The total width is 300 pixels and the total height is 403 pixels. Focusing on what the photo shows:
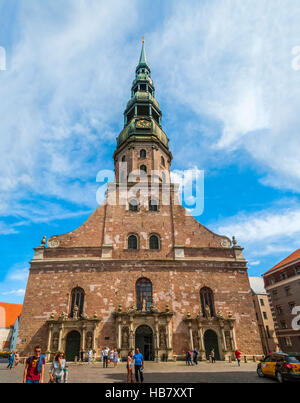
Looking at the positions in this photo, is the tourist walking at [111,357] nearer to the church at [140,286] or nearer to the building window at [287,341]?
the church at [140,286]

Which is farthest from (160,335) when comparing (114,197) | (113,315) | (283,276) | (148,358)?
(283,276)

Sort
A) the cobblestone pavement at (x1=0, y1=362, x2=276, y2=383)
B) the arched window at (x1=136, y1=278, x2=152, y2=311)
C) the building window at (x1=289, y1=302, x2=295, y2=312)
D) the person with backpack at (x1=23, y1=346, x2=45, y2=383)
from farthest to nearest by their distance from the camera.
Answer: the building window at (x1=289, y1=302, x2=295, y2=312) < the arched window at (x1=136, y1=278, x2=152, y2=311) < the cobblestone pavement at (x1=0, y1=362, x2=276, y2=383) < the person with backpack at (x1=23, y1=346, x2=45, y2=383)

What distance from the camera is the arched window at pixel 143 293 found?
21203mm

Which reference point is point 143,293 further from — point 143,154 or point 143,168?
point 143,154

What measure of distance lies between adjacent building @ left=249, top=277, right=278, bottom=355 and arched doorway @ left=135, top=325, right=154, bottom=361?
25629 mm

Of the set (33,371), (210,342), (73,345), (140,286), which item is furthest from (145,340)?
(33,371)

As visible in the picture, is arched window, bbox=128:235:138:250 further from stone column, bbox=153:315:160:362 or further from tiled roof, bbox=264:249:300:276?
tiled roof, bbox=264:249:300:276

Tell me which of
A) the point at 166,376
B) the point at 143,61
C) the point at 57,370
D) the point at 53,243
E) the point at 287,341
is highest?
the point at 143,61

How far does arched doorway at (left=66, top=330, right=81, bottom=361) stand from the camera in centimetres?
1940

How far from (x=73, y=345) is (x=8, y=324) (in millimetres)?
46904

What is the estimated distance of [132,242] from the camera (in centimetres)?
2405

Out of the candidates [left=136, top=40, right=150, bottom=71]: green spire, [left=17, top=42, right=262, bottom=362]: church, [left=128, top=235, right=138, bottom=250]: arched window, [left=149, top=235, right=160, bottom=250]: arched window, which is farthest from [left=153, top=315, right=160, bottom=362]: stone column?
[left=136, top=40, right=150, bottom=71]: green spire

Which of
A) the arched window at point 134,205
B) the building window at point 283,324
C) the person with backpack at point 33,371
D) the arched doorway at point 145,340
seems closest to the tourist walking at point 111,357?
the arched doorway at point 145,340

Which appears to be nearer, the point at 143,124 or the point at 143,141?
the point at 143,141
